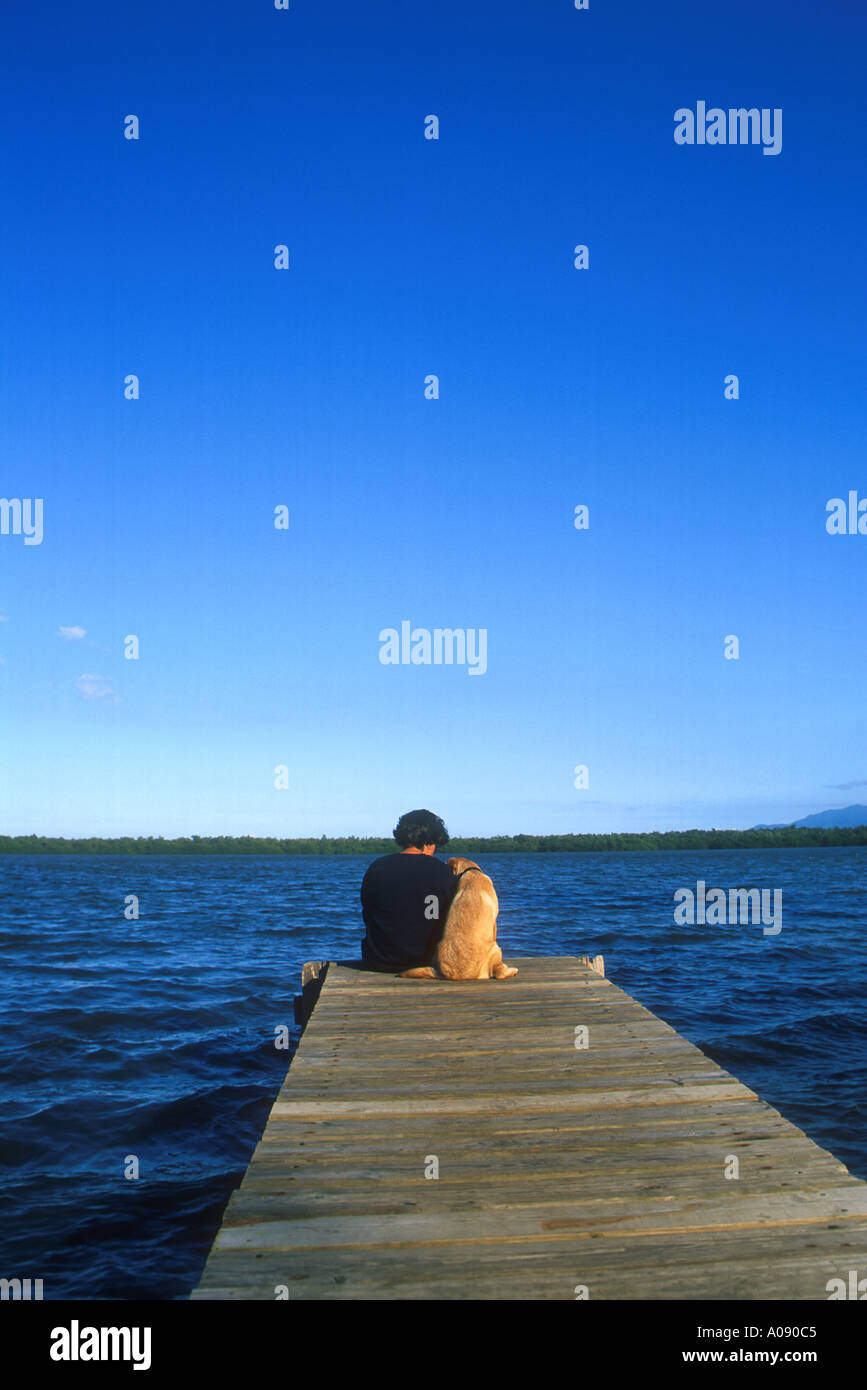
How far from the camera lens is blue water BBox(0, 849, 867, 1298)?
6.82 m

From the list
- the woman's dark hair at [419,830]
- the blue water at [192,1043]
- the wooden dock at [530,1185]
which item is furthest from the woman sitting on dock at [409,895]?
the blue water at [192,1043]

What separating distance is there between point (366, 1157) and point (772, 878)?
54988 mm

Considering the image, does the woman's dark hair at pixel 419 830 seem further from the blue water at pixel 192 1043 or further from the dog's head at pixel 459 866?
the blue water at pixel 192 1043

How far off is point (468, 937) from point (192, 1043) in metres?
5.85

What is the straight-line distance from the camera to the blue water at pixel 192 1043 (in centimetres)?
682

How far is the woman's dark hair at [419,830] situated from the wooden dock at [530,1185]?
2508 millimetres

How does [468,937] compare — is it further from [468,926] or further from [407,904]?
[407,904]

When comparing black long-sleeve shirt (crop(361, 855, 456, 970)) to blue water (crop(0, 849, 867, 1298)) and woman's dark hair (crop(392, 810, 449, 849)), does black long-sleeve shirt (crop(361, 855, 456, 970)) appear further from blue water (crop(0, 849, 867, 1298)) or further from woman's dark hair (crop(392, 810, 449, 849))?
blue water (crop(0, 849, 867, 1298))

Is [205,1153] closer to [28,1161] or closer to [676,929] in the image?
[28,1161]

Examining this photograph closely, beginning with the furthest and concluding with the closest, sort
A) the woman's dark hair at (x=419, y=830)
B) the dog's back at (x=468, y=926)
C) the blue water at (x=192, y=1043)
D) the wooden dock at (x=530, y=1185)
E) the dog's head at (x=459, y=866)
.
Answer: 1. the woman's dark hair at (x=419, y=830)
2. the dog's head at (x=459, y=866)
3. the dog's back at (x=468, y=926)
4. the blue water at (x=192, y=1043)
5. the wooden dock at (x=530, y=1185)

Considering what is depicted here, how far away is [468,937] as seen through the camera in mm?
8625

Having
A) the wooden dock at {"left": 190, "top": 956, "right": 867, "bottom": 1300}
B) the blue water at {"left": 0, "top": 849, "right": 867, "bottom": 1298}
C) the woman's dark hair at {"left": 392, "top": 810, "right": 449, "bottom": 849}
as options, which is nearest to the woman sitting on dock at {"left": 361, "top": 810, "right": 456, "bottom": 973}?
the woman's dark hair at {"left": 392, "top": 810, "right": 449, "bottom": 849}

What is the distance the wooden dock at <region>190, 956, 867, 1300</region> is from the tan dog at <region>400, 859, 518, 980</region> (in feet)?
5.16
